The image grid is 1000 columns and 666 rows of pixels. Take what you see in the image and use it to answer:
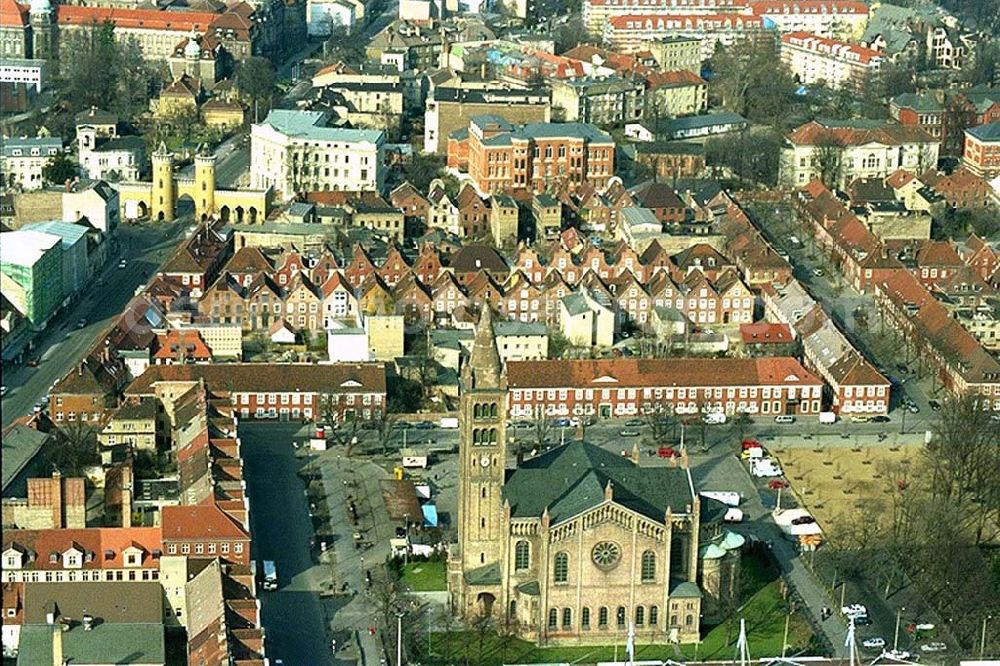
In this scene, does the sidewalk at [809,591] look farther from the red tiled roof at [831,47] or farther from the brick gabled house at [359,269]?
the red tiled roof at [831,47]

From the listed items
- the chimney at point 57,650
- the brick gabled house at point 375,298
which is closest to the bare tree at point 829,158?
the brick gabled house at point 375,298

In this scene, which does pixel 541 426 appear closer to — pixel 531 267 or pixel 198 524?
pixel 531 267

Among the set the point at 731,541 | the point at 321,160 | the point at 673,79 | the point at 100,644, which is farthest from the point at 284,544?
the point at 673,79

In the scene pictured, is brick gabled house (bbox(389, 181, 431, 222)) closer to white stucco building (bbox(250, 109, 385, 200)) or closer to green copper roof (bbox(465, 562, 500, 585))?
white stucco building (bbox(250, 109, 385, 200))

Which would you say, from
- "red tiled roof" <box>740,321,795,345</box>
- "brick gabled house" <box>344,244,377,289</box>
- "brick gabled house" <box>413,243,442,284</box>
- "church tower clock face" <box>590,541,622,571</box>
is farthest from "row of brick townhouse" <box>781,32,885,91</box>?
"church tower clock face" <box>590,541,622,571</box>

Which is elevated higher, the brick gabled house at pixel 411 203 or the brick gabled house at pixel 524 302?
the brick gabled house at pixel 411 203

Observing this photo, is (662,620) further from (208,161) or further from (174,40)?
(174,40)
